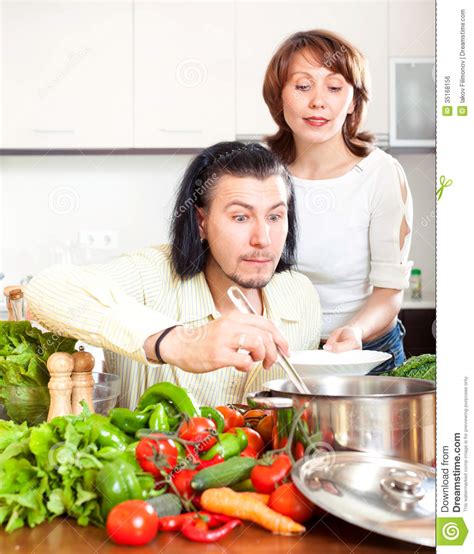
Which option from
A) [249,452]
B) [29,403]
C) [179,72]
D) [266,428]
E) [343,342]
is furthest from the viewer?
[179,72]

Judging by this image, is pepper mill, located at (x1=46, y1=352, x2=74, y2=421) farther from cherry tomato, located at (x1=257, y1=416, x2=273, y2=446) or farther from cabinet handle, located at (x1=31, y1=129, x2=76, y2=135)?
cabinet handle, located at (x1=31, y1=129, x2=76, y2=135)

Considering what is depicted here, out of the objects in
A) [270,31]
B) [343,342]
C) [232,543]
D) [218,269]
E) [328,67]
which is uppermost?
[270,31]

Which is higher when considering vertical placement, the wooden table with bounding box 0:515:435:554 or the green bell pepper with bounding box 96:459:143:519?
the green bell pepper with bounding box 96:459:143:519

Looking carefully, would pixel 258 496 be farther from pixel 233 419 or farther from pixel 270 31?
pixel 270 31

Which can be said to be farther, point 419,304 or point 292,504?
point 419,304

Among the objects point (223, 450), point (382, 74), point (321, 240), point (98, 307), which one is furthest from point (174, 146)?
point (223, 450)

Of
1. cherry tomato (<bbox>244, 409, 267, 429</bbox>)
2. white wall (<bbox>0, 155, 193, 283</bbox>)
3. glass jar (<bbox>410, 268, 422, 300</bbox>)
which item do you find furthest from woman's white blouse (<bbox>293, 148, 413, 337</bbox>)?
white wall (<bbox>0, 155, 193, 283</bbox>)

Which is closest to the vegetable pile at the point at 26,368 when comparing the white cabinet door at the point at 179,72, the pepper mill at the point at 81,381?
the pepper mill at the point at 81,381

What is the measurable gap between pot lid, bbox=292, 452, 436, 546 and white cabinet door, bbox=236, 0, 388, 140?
8.94ft

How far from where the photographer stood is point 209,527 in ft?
2.47

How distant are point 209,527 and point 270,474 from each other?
0.08m

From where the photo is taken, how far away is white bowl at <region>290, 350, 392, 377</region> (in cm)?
111

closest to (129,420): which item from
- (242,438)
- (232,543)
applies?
(242,438)
